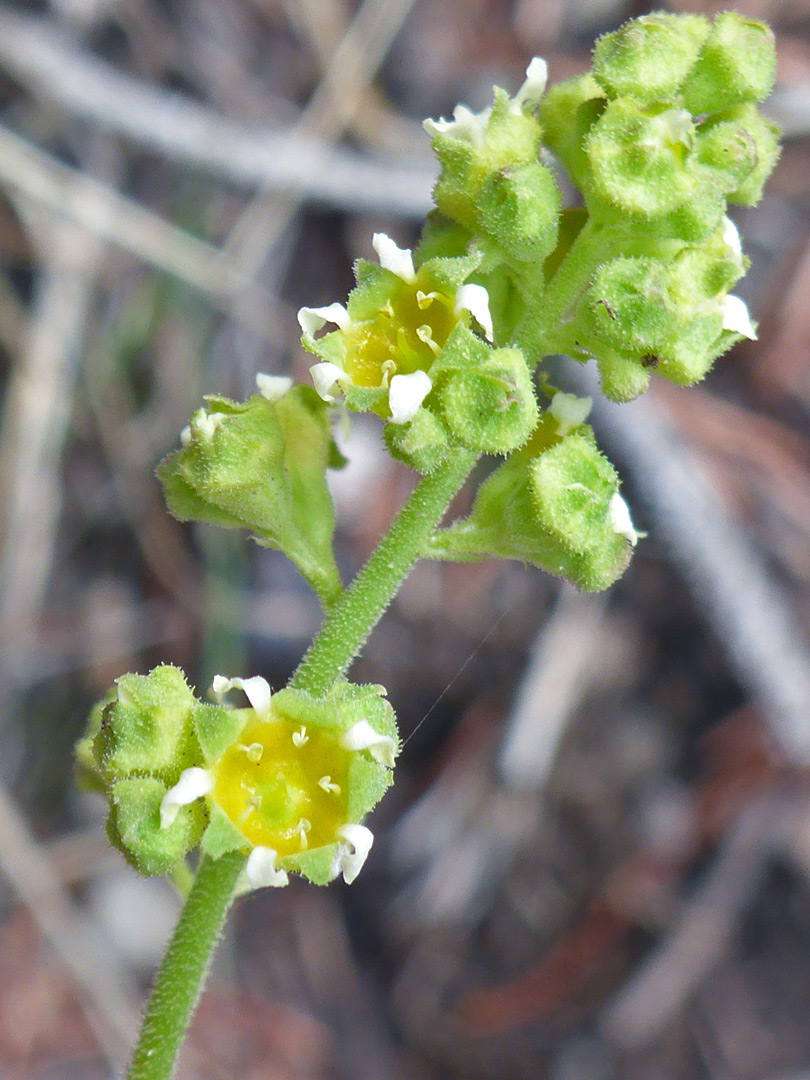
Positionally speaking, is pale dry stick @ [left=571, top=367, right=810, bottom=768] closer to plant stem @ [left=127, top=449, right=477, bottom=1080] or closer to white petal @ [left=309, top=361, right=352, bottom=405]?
plant stem @ [left=127, top=449, right=477, bottom=1080]

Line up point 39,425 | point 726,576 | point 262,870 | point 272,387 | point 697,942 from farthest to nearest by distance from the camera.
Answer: point 39,425, point 697,942, point 726,576, point 272,387, point 262,870

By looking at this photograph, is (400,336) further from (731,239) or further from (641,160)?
(731,239)

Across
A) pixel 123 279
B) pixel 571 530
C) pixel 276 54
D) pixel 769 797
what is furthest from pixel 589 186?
pixel 276 54

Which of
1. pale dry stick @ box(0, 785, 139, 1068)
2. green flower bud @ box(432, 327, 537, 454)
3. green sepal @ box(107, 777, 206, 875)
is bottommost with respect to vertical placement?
pale dry stick @ box(0, 785, 139, 1068)

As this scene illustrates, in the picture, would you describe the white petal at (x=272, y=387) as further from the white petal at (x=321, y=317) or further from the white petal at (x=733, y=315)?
the white petal at (x=733, y=315)

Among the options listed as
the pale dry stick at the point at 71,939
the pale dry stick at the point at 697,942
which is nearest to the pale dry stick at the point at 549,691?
the pale dry stick at the point at 697,942

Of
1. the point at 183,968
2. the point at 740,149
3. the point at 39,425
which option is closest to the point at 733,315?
the point at 740,149

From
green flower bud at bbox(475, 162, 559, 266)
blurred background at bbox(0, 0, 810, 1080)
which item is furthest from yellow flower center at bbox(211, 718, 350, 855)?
blurred background at bbox(0, 0, 810, 1080)
